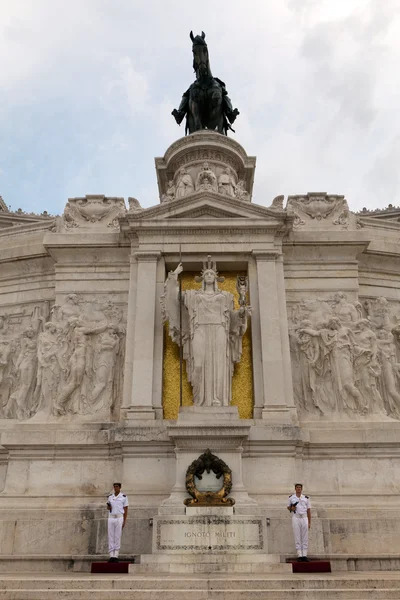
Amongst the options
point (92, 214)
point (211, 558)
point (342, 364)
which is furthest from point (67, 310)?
point (211, 558)

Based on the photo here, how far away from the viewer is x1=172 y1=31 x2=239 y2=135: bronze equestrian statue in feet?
88.4

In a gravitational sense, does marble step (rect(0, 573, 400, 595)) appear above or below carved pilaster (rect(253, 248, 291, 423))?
below

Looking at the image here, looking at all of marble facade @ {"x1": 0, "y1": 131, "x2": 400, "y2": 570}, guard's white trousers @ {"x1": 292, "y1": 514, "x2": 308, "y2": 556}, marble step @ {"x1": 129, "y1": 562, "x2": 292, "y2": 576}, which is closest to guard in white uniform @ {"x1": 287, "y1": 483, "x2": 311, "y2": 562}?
guard's white trousers @ {"x1": 292, "y1": 514, "x2": 308, "y2": 556}

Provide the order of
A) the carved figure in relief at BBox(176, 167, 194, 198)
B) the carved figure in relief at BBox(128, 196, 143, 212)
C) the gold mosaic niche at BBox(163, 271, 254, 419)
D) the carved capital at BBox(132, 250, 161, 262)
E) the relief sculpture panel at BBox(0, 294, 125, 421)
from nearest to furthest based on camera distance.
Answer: the gold mosaic niche at BBox(163, 271, 254, 419) < the relief sculpture panel at BBox(0, 294, 125, 421) < the carved capital at BBox(132, 250, 161, 262) < the carved figure in relief at BBox(128, 196, 143, 212) < the carved figure in relief at BBox(176, 167, 194, 198)

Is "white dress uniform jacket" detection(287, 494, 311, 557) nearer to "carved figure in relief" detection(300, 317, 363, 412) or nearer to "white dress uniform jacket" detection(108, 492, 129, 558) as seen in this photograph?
"white dress uniform jacket" detection(108, 492, 129, 558)

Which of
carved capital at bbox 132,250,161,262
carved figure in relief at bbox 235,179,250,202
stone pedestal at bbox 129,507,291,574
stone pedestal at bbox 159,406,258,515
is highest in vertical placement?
carved figure in relief at bbox 235,179,250,202

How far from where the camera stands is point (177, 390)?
15.6 m

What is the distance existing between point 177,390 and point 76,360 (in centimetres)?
310

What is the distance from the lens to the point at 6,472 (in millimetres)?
15141

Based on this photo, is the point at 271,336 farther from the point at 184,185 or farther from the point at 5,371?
the point at 184,185

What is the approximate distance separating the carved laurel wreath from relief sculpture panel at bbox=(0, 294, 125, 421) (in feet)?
11.8

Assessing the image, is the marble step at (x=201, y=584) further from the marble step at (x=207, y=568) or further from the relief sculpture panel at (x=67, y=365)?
the relief sculpture panel at (x=67, y=365)

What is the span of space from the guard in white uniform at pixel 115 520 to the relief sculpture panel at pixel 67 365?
377 centimetres

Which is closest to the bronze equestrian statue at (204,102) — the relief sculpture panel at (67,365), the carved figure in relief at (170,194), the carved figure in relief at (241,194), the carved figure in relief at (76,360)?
the carved figure in relief at (170,194)
